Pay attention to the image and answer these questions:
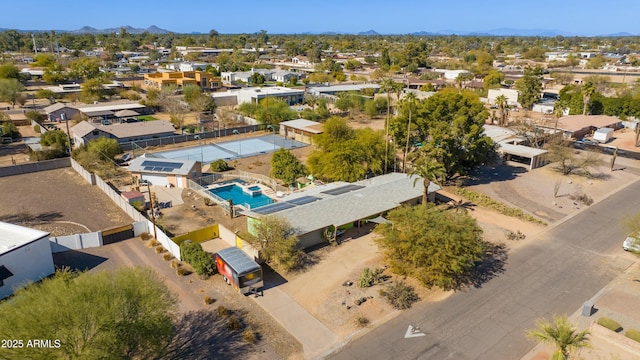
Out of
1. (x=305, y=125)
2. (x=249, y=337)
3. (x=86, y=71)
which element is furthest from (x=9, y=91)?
(x=249, y=337)

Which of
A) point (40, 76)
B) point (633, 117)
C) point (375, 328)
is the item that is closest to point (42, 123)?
point (40, 76)

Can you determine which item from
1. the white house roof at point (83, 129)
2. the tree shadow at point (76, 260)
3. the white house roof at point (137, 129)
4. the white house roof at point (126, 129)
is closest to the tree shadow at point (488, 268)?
the tree shadow at point (76, 260)

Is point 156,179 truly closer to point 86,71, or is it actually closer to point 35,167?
point 35,167

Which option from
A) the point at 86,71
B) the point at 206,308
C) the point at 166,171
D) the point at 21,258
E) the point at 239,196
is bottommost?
the point at 206,308

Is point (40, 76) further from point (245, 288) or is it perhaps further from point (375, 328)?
point (375, 328)

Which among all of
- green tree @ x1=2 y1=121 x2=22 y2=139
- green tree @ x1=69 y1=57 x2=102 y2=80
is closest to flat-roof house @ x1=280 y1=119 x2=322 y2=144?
green tree @ x1=2 y1=121 x2=22 y2=139

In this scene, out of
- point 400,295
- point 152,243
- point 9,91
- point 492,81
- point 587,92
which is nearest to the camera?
point 400,295

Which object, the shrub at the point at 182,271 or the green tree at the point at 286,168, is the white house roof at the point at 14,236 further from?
the green tree at the point at 286,168
